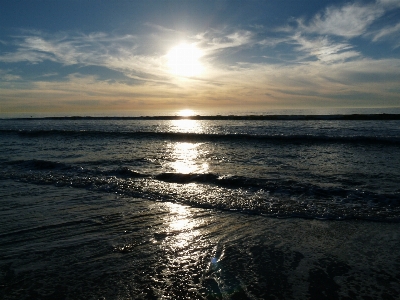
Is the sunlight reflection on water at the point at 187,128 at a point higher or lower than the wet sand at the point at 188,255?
higher

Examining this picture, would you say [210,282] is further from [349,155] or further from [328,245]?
[349,155]

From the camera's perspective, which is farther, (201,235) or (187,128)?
(187,128)

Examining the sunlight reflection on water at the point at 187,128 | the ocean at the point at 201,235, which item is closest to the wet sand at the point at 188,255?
the ocean at the point at 201,235

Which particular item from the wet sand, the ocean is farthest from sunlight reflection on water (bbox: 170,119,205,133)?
the wet sand

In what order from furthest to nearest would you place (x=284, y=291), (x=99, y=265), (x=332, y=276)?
(x=99, y=265) < (x=332, y=276) < (x=284, y=291)

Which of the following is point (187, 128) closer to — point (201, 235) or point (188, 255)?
point (201, 235)

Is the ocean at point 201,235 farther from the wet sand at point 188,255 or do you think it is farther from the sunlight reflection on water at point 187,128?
the sunlight reflection on water at point 187,128

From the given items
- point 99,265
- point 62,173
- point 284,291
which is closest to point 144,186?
point 62,173

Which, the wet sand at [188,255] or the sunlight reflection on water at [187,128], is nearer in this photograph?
the wet sand at [188,255]

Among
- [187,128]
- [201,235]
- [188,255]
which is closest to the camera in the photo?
[188,255]

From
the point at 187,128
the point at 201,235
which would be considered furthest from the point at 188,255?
the point at 187,128

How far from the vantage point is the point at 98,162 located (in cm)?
1302

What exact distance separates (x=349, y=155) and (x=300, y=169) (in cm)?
507

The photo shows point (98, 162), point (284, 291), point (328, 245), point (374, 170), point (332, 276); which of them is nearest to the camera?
point (284, 291)
